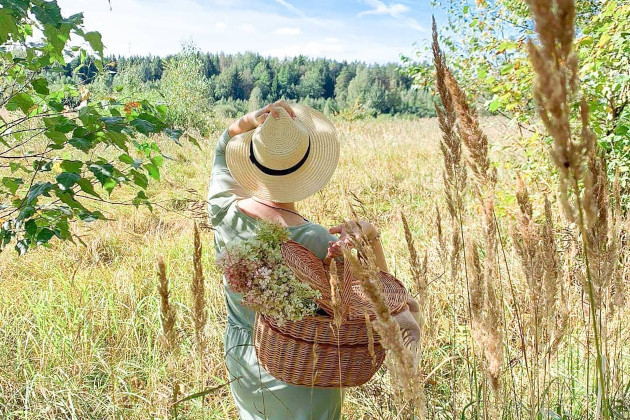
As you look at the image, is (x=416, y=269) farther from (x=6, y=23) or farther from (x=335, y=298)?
(x=6, y=23)

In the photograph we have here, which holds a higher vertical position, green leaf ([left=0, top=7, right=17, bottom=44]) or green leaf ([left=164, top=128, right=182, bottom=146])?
green leaf ([left=0, top=7, right=17, bottom=44])

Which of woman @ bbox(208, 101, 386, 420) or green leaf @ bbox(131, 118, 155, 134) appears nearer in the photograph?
woman @ bbox(208, 101, 386, 420)

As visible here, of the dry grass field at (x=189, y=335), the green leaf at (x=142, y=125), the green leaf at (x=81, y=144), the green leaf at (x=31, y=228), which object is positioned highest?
the green leaf at (x=142, y=125)

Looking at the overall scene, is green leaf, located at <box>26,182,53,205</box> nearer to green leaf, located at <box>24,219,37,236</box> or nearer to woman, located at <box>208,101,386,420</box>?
green leaf, located at <box>24,219,37,236</box>

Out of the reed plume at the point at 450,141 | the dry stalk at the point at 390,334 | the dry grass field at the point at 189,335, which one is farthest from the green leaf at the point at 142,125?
the dry stalk at the point at 390,334

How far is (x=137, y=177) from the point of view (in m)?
2.07

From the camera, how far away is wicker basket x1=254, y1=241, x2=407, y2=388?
1334 millimetres

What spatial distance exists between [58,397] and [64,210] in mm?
1106

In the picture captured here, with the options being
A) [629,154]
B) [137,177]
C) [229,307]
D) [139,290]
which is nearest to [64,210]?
[137,177]

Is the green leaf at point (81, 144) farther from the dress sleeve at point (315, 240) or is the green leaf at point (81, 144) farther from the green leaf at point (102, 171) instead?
the dress sleeve at point (315, 240)

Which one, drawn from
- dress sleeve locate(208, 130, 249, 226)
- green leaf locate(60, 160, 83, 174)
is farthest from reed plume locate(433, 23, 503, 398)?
green leaf locate(60, 160, 83, 174)

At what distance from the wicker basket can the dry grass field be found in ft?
0.44

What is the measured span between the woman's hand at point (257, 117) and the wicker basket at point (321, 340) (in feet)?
1.86

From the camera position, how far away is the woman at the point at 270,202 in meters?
1.74
